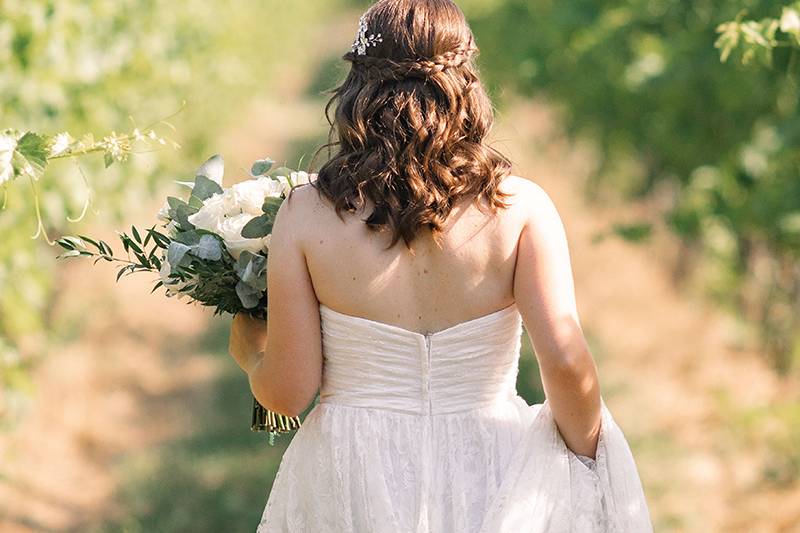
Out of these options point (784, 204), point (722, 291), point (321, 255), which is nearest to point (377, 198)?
point (321, 255)

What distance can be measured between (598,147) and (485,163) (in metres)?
9.28

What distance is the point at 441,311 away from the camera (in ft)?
8.34

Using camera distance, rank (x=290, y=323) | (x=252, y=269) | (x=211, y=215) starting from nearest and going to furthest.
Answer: (x=290, y=323) < (x=252, y=269) < (x=211, y=215)

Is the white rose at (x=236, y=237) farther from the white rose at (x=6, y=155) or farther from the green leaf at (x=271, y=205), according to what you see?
the white rose at (x=6, y=155)

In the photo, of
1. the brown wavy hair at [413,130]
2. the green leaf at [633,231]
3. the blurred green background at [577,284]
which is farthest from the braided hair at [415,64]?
the green leaf at [633,231]

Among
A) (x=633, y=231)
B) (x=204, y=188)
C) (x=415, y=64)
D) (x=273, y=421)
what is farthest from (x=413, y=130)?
(x=633, y=231)

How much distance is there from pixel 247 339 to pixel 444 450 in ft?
1.89

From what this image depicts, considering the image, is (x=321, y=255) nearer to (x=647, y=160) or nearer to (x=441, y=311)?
(x=441, y=311)

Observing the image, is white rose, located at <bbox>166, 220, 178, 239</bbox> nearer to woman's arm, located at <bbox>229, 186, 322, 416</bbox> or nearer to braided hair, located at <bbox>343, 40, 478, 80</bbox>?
woman's arm, located at <bbox>229, 186, 322, 416</bbox>

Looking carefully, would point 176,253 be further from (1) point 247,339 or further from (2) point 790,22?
(2) point 790,22

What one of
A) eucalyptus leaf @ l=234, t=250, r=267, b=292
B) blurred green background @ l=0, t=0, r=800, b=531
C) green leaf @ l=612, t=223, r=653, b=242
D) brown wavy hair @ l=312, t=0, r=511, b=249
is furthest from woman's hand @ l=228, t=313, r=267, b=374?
green leaf @ l=612, t=223, r=653, b=242

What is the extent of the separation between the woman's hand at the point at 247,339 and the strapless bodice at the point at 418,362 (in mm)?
244

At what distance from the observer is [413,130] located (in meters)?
2.46

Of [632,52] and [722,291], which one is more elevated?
[632,52]
